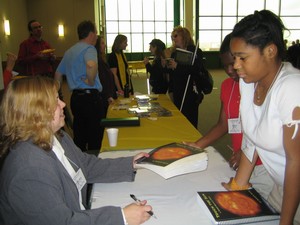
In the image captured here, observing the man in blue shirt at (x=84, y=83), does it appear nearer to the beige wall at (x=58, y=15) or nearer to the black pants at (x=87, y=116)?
the black pants at (x=87, y=116)

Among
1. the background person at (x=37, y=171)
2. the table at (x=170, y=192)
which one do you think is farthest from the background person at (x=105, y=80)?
the background person at (x=37, y=171)

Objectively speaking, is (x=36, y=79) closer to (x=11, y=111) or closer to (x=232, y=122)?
(x=11, y=111)

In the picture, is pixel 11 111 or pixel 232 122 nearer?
pixel 11 111

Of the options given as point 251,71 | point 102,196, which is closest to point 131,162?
point 102,196

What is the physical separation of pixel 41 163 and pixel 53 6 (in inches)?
442

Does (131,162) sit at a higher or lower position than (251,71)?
lower

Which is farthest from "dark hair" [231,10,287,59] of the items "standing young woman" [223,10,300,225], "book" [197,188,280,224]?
"book" [197,188,280,224]

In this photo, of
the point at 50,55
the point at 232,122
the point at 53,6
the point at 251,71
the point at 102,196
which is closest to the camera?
the point at 251,71

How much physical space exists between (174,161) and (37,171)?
564 millimetres

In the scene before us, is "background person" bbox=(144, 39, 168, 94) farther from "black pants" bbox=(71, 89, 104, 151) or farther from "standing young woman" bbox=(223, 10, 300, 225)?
"standing young woman" bbox=(223, 10, 300, 225)

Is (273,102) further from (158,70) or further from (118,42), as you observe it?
(118,42)

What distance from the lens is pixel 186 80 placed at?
3.49 meters

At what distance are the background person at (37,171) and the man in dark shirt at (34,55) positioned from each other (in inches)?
152

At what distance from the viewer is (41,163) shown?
98cm
